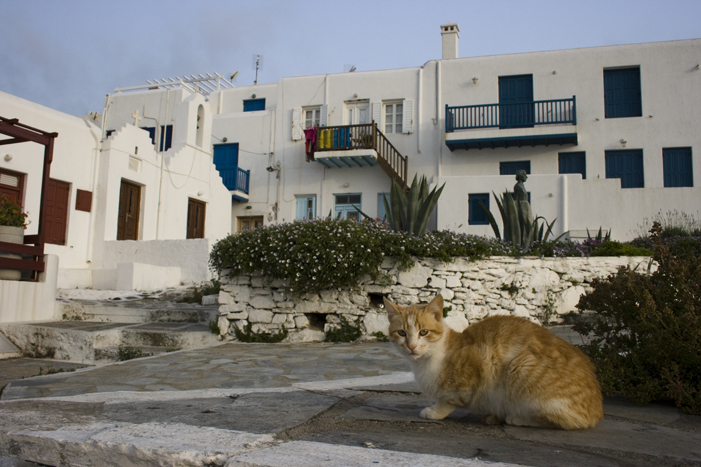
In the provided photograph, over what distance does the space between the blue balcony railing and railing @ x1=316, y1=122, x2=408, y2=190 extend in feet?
12.1

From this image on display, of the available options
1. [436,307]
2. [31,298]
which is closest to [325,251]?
[436,307]

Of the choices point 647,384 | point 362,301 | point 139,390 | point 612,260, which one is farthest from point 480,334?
point 612,260

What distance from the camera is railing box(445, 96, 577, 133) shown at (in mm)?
17906

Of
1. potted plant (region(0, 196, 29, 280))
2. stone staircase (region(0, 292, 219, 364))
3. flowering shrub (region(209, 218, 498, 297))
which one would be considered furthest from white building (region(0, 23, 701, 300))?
flowering shrub (region(209, 218, 498, 297))

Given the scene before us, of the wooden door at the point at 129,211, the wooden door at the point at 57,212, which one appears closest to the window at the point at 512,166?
the wooden door at the point at 129,211

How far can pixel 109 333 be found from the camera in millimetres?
6785

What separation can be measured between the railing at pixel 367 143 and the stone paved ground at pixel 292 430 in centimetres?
1496

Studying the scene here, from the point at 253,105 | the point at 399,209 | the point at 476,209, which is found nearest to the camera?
the point at 399,209

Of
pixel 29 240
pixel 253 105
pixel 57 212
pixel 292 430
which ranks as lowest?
pixel 292 430

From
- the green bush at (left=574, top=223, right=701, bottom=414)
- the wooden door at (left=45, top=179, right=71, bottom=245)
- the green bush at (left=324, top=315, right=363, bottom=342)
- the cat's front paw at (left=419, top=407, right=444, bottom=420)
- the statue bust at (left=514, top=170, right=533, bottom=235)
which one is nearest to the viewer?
the cat's front paw at (left=419, top=407, right=444, bottom=420)

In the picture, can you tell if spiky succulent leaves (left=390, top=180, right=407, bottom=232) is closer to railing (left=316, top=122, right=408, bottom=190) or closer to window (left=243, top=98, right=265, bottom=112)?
railing (left=316, top=122, right=408, bottom=190)

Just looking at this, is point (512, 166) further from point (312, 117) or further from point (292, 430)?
point (292, 430)

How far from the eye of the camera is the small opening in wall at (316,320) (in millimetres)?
7551

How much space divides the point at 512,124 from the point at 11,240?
1559cm
